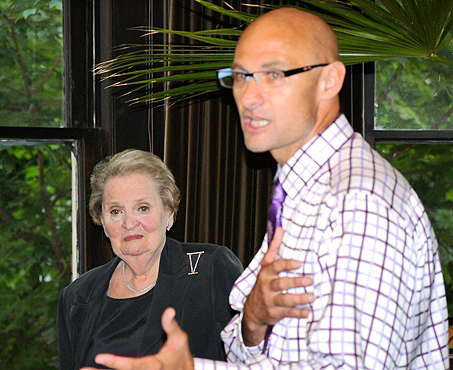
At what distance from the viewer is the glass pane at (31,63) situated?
264cm

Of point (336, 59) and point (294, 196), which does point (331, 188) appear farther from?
point (336, 59)

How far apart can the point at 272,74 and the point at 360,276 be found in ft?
1.55

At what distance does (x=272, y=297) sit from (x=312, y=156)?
286 mm

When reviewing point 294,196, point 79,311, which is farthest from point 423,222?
point 79,311

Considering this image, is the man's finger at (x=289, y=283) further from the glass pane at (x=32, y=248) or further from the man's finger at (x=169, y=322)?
the glass pane at (x=32, y=248)

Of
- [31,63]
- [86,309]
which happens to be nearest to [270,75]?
[86,309]

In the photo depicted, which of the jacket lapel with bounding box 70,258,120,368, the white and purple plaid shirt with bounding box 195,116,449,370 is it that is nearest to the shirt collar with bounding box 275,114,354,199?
the white and purple plaid shirt with bounding box 195,116,449,370

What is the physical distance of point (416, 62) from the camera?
3.13 meters

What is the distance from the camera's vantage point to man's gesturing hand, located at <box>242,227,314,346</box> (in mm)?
1113

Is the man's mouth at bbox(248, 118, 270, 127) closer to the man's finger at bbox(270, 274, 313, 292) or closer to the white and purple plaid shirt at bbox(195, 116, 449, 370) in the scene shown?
the white and purple plaid shirt at bbox(195, 116, 449, 370)

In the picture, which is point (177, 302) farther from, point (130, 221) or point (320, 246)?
point (320, 246)

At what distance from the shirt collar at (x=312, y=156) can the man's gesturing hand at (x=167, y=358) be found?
1.16ft

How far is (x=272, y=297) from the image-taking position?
118 cm

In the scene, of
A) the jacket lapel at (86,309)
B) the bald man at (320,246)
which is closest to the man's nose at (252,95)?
the bald man at (320,246)
